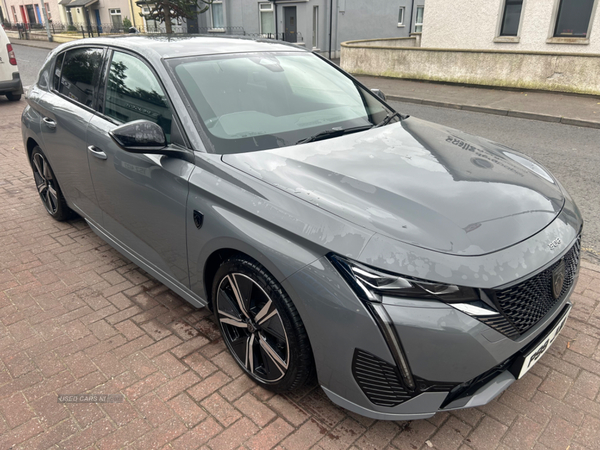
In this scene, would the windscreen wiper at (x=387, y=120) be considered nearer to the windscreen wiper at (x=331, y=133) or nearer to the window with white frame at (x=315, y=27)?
the windscreen wiper at (x=331, y=133)

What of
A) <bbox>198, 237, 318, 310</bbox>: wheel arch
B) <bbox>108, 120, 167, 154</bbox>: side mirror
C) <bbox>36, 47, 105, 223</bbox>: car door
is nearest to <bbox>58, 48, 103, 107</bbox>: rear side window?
<bbox>36, 47, 105, 223</bbox>: car door

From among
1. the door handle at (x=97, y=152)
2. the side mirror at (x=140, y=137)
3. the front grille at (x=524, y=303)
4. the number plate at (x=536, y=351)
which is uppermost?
the side mirror at (x=140, y=137)

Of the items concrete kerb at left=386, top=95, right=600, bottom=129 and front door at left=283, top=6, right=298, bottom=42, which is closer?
concrete kerb at left=386, top=95, right=600, bottom=129

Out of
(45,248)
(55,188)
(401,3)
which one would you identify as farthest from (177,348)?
(401,3)

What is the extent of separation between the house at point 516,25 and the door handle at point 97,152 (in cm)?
1399

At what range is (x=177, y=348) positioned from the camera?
2.89 metres

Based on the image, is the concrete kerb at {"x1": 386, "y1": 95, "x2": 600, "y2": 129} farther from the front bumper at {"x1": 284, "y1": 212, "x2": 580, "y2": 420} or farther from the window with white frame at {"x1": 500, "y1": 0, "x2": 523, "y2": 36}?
the front bumper at {"x1": 284, "y1": 212, "x2": 580, "y2": 420}

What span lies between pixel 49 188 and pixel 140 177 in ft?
7.32

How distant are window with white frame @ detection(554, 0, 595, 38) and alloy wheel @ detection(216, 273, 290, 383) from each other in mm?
16007

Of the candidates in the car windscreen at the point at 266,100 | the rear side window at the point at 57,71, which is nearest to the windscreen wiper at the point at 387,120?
the car windscreen at the point at 266,100

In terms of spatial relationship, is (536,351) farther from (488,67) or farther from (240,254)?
(488,67)

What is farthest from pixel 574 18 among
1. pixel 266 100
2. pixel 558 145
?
pixel 266 100

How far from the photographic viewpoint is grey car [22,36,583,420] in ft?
6.12

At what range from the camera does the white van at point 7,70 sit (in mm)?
10867
